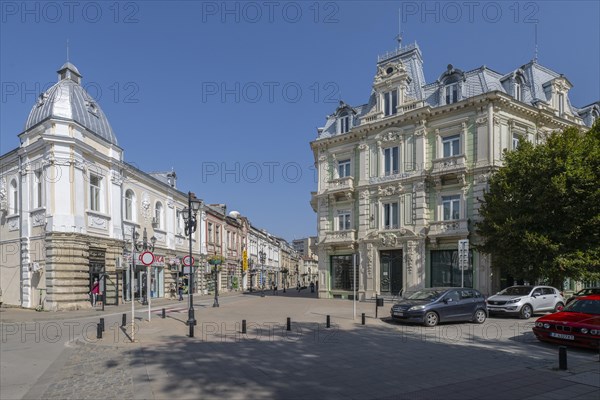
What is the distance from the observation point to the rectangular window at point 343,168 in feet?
102

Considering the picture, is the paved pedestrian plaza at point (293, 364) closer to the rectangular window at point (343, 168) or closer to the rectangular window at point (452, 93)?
the rectangular window at point (452, 93)

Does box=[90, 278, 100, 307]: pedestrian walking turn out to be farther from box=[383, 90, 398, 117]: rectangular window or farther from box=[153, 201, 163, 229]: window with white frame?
box=[383, 90, 398, 117]: rectangular window

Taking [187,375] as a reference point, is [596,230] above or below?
above

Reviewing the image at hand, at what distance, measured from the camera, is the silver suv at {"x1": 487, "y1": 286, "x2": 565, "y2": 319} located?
18.1 metres

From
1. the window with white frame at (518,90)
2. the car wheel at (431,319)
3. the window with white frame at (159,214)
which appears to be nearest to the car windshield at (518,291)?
the car wheel at (431,319)

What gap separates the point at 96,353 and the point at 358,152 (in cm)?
2249

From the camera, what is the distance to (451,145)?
1033 inches

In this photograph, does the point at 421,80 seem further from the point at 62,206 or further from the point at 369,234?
the point at 62,206

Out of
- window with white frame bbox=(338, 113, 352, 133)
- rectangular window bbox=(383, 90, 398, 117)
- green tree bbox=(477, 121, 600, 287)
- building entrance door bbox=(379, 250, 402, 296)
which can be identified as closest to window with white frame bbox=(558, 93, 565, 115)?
green tree bbox=(477, 121, 600, 287)

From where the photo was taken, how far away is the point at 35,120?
82.1 ft

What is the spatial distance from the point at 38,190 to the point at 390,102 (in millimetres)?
21852

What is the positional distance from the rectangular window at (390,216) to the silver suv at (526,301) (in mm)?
9558

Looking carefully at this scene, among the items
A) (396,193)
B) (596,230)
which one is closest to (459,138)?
(396,193)

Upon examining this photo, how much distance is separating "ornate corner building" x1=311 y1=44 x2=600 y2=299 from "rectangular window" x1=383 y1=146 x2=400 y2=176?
66mm
